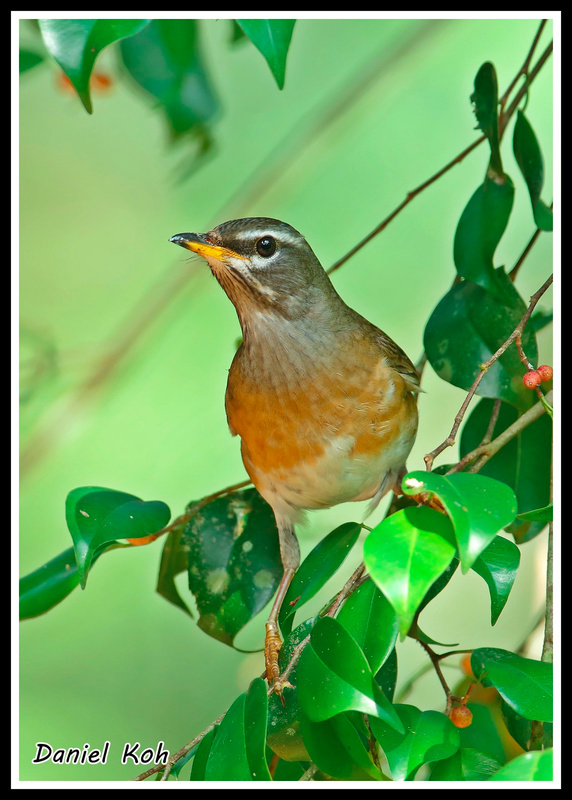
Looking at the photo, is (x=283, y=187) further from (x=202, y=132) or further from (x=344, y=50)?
(x=202, y=132)

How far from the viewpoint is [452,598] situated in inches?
168

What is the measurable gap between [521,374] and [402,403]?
1.42 feet

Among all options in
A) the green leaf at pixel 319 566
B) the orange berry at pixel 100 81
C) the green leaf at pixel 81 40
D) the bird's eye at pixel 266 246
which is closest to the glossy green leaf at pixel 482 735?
the green leaf at pixel 319 566

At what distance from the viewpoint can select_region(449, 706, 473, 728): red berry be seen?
1837mm

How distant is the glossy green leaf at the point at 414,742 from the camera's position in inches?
66.1

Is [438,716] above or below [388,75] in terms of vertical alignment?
below

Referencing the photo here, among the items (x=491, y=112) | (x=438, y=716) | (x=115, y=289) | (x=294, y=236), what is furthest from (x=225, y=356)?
(x=438, y=716)

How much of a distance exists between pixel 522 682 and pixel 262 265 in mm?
1468

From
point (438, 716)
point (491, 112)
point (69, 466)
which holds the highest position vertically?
point (491, 112)

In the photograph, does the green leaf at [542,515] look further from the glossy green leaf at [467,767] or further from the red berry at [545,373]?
the glossy green leaf at [467,767]

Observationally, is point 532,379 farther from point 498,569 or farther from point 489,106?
point 489,106

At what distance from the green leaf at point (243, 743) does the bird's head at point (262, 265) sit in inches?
49.6

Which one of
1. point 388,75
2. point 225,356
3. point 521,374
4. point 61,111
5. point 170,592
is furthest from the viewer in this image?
point 225,356

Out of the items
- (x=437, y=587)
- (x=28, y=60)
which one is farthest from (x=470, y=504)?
(x=28, y=60)
